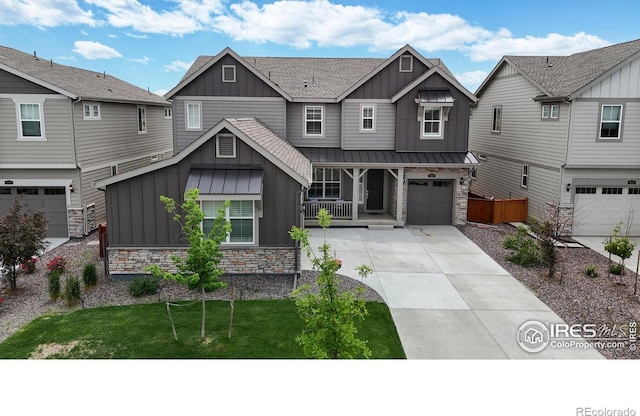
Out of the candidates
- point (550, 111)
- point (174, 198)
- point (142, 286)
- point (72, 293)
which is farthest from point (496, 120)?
point (72, 293)

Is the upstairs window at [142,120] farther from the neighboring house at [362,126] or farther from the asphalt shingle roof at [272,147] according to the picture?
the asphalt shingle roof at [272,147]

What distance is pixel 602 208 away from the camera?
62.8ft

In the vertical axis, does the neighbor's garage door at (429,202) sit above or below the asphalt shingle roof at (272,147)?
below

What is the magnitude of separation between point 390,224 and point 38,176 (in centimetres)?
1347

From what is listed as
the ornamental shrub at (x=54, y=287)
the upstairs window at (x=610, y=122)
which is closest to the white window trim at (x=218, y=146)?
the ornamental shrub at (x=54, y=287)

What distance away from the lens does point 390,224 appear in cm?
2080

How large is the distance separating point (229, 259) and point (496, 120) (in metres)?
17.2

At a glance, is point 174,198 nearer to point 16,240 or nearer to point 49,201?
point 16,240

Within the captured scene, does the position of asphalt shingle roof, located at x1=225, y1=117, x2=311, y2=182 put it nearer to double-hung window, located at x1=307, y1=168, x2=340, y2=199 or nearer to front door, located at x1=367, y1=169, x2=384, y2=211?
double-hung window, located at x1=307, y1=168, x2=340, y2=199

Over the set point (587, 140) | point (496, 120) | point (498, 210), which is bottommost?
point (498, 210)

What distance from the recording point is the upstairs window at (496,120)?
24.7 metres

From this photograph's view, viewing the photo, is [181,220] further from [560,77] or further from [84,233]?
[560,77]

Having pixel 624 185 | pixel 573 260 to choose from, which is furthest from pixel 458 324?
pixel 624 185

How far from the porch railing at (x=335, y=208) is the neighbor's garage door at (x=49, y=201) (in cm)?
927
